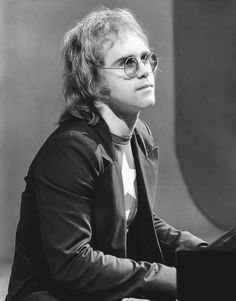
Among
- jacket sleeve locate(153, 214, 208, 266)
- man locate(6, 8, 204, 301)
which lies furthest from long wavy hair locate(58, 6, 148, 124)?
jacket sleeve locate(153, 214, 208, 266)

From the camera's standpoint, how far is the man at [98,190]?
1.76 m

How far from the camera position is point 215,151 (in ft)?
13.1

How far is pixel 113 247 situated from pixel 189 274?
375 millimetres

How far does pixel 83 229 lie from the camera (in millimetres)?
1769

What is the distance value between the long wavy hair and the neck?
0.02 m

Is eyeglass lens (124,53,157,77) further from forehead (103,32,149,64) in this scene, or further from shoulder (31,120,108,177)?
shoulder (31,120,108,177)

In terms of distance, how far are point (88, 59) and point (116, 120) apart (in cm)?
17

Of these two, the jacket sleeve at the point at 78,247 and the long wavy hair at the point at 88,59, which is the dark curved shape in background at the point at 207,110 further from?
the jacket sleeve at the point at 78,247

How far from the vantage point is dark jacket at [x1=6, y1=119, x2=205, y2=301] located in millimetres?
1758

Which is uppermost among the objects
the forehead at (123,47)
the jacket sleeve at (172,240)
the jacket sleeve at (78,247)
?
the forehead at (123,47)

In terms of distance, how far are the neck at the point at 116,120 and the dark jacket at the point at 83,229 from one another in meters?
0.03

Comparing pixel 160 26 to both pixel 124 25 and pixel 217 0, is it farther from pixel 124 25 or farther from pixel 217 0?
pixel 124 25

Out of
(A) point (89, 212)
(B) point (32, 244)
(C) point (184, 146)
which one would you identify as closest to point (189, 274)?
(A) point (89, 212)

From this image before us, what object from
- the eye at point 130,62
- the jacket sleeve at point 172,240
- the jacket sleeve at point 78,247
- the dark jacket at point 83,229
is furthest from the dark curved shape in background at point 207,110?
the jacket sleeve at point 78,247
